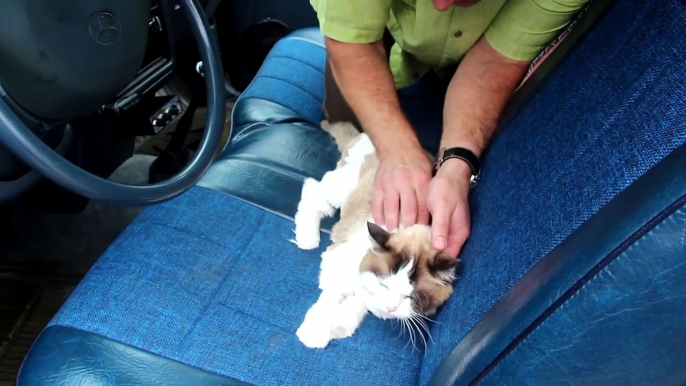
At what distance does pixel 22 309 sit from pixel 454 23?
1.22 metres

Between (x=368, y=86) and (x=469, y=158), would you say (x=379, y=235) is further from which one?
(x=368, y=86)

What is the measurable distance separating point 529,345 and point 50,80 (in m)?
0.71

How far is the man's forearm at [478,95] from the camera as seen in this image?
3.45 ft

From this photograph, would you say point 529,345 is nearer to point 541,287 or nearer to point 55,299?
point 541,287

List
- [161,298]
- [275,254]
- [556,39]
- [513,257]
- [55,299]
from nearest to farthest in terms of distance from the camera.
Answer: [513,257]
[161,298]
[275,254]
[556,39]
[55,299]

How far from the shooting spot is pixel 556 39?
3.54 ft

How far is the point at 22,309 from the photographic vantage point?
1.43m

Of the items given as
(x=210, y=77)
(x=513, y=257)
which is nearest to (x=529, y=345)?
(x=513, y=257)

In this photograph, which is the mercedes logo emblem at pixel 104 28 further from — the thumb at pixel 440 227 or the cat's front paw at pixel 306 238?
the thumb at pixel 440 227

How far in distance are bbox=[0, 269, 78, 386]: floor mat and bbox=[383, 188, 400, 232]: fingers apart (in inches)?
36.6

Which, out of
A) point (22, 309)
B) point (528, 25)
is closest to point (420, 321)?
point (528, 25)

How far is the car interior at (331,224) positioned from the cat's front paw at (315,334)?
0.01m

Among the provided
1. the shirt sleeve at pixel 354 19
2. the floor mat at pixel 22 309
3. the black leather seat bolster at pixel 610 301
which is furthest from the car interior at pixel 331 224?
the floor mat at pixel 22 309

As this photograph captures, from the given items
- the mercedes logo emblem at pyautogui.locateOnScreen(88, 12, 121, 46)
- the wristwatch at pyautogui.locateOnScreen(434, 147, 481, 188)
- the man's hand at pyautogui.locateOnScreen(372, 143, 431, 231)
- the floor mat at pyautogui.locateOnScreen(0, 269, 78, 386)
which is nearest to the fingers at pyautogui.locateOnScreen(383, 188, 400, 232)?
the man's hand at pyautogui.locateOnScreen(372, 143, 431, 231)
